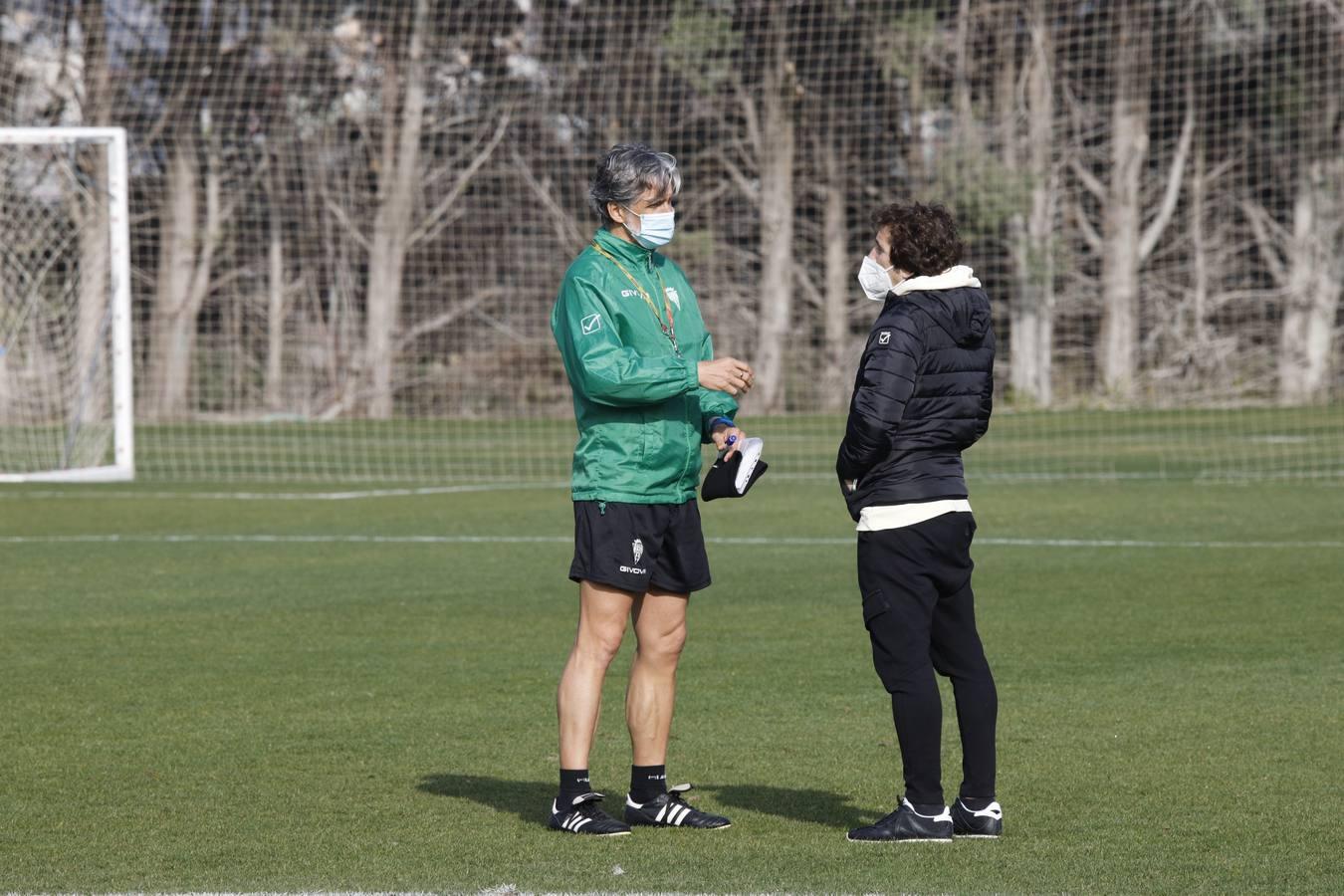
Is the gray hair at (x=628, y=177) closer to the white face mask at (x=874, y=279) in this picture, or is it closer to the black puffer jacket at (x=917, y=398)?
the white face mask at (x=874, y=279)

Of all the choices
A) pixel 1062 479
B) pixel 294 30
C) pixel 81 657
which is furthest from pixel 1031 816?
pixel 294 30

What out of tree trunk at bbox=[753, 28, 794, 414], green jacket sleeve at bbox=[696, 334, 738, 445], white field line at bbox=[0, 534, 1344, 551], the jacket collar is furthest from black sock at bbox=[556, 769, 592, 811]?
tree trunk at bbox=[753, 28, 794, 414]

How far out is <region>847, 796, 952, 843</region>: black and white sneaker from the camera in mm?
5195

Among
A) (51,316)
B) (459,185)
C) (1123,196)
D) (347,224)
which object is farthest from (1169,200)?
(51,316)

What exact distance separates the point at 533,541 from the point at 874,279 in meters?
8.42

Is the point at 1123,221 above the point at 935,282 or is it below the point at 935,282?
above

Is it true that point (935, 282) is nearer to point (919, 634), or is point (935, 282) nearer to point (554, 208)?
point (919, 634)

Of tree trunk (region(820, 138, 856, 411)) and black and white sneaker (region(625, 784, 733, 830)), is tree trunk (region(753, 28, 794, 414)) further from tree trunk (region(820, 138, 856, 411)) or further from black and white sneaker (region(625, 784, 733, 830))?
black and white sneaker (region(625, 784, 733, 830))

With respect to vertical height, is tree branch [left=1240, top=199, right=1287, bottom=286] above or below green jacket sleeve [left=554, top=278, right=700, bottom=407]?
above

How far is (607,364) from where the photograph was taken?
5207mm

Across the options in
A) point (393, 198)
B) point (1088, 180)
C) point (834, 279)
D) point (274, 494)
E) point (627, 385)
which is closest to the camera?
point (627, 385)

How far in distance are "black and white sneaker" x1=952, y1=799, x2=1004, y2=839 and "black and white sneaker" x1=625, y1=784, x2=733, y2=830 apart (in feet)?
2.14

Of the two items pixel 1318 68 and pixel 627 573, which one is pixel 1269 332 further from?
pixel 627 573

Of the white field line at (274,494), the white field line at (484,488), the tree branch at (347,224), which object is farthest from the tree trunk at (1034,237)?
the white field line at (274,494)
